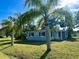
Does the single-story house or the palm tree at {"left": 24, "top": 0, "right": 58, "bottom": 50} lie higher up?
the palm tree at {"left": 24, "top": 0, "right": 58, "bottom": 50}

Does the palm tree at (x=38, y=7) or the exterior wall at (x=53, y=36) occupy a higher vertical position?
the palm tree at (x=38, y=7)

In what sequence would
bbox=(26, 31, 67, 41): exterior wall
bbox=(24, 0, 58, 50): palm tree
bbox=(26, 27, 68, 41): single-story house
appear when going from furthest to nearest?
bbox=(26, 27, 68, 41): single-story house < bbox=(26, 31, 67, 41): exterior wall < bbox=(24, 0, 58, 50): palm tree

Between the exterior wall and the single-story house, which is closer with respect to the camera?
the exterior wall

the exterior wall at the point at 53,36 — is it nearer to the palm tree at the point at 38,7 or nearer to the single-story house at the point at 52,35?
the single-story house at the point at 52,35

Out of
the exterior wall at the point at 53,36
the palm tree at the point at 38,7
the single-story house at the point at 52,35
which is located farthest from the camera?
the single-story house at the point at 52,35

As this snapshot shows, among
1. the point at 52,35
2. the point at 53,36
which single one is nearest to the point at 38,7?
the point at 52,35

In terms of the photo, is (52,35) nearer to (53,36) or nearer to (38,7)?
(53,36)

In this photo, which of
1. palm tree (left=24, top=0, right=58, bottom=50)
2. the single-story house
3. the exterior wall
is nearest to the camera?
palm tree (left=24, top=0, right=58, bottom=50)

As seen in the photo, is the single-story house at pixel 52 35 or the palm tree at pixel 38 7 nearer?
the palm tree at pixel 38 7

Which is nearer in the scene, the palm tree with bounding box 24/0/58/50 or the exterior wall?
the palm tree with bounding box 24/0/58/50

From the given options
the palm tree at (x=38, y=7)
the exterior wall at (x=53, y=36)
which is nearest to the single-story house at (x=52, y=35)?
the exterior wall at (x=53, y=36)

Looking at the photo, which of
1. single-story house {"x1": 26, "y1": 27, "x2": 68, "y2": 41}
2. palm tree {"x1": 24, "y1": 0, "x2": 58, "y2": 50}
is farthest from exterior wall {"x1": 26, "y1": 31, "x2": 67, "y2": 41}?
palm tree {"x1": 24, "y1": 0, "x2": 58, "y2": 50}

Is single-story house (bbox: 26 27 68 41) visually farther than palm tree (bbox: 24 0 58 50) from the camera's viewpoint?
Yes

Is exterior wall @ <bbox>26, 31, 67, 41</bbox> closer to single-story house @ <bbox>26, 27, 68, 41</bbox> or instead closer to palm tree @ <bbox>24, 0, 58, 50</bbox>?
single-story house @ <bbox>26, 27, 68, 41</bbox>
